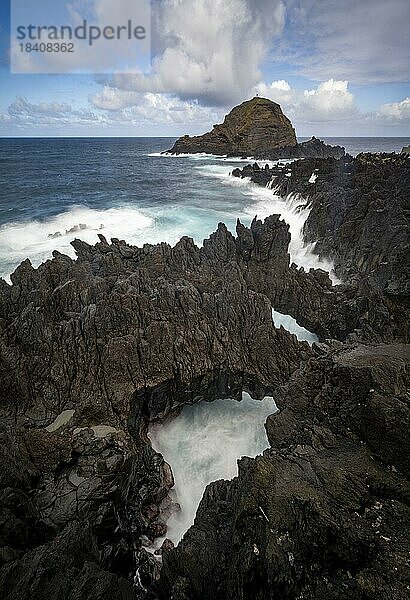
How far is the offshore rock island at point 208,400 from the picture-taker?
201 inches

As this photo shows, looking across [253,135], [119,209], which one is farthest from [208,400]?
[253,135]

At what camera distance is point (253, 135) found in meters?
112

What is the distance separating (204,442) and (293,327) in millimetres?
7053

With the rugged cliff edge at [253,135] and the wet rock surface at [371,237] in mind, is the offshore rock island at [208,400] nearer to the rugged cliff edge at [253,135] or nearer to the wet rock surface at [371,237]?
the wet rock surface at [371,237]

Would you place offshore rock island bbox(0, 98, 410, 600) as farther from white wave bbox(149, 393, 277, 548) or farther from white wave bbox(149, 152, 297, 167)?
white wave bbox(149, 152, 297, 167)

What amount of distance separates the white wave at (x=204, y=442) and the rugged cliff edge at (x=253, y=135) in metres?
97.2

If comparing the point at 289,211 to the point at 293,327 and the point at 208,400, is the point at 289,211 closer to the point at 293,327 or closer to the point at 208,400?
the point at 293,327

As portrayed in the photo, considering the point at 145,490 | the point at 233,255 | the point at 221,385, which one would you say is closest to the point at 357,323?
the point at 221,385

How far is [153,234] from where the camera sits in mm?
31672

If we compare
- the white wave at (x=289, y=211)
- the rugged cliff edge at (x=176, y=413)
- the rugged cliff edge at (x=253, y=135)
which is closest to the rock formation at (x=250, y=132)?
the rugged cliff edge at (x=253, y=135)

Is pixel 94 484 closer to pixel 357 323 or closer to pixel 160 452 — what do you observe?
pixel 160 452

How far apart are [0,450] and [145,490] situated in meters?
3.90

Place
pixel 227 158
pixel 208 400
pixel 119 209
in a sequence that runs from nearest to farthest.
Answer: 1. pixel 208 400
2. pixel 119 209
3. pixel 227 158

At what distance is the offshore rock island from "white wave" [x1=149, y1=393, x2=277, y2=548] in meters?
0.40
